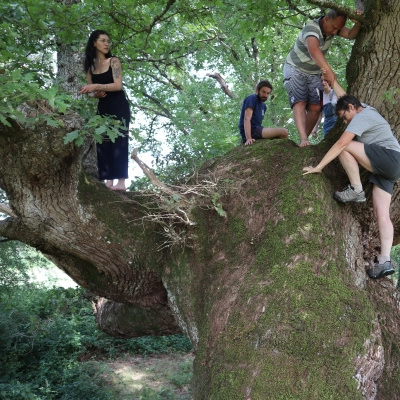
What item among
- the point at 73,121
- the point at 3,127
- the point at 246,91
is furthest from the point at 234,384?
the point at 246,91

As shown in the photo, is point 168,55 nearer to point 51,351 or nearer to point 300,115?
point 300,115

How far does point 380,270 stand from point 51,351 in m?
8.02

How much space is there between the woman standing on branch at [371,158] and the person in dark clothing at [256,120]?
1.53 meters

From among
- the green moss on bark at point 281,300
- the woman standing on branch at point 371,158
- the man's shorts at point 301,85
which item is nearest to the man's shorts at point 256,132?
the man's shorts at point 301,85

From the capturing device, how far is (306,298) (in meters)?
3.43

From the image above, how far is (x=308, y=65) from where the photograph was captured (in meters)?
5.20

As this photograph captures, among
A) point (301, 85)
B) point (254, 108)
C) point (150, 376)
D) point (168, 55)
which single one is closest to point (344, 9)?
point (301, 85)

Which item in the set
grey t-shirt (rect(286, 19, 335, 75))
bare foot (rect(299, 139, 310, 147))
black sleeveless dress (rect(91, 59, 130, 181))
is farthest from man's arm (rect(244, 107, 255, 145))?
black sleeveless dress (rect(91, 59, 130, 181))

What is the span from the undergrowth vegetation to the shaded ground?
136 millimetres

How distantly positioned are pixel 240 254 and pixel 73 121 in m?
1.85

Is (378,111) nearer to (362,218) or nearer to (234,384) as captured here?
(362,218)

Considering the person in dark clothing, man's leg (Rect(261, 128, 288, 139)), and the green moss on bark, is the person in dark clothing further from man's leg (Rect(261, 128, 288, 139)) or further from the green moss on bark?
the green moss on bark

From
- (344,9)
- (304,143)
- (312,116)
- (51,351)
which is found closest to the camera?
(344,9)

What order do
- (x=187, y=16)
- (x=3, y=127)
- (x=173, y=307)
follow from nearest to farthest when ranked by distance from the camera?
(x=3, y=127) < (x=173, y=307) < (x=187, y=16)
